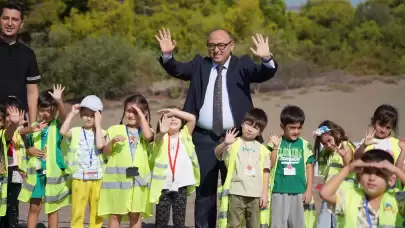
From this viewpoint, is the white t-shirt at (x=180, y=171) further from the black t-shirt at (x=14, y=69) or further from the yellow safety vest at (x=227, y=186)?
the black t-shirt at (x=14, y=69)

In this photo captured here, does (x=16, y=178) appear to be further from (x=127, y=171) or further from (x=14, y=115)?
(x=127, y=171)

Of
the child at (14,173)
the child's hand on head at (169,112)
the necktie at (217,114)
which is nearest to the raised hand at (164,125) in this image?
the child's hand on head at (169,112)

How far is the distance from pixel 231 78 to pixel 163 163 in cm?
99

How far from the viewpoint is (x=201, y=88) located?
22.0 feet

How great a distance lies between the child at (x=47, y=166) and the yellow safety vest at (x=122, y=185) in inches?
16.8

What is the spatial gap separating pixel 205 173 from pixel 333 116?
1124cm

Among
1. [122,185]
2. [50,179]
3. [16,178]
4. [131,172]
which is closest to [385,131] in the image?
[131,172]

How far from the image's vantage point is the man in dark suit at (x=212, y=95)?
21.7 feet

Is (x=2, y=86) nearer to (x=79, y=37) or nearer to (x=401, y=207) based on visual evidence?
(x=401, y=207)

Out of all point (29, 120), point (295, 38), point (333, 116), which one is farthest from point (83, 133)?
point (295, 38)

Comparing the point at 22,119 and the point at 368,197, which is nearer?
the point at 368,197

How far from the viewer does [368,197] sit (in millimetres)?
4672

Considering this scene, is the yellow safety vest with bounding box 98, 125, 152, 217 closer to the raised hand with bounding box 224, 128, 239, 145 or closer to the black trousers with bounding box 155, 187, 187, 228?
the black trousers with bounding box 155, 187, 187, 228

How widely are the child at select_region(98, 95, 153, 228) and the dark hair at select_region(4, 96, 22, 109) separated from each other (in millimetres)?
850
